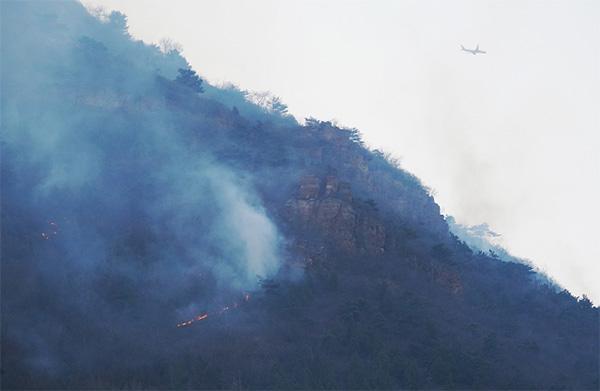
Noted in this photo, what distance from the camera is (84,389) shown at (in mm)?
51688

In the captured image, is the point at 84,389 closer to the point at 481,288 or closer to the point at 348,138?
the point at 481,288

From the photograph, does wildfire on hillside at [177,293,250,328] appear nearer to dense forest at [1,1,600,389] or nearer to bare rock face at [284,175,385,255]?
dense forest at [1,1,600,389]

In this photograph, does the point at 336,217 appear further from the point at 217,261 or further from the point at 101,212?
the point at 101,212

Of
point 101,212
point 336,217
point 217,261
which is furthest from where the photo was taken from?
point 336,217

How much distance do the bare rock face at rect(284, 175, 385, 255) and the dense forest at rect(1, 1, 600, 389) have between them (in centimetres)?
18

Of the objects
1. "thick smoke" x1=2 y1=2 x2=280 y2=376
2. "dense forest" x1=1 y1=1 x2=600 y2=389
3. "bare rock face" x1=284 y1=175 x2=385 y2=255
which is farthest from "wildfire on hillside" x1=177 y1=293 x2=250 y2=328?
"bare rock face" x1=284 y1=175 x2=385 y2=255

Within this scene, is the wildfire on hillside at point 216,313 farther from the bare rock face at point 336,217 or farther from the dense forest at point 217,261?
the bare rock face at point 336,217

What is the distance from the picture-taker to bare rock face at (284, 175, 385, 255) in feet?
268

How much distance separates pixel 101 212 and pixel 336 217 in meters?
25.7

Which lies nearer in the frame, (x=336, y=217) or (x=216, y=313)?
(x=216, y=313)

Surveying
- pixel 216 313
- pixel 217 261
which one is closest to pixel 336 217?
pixel 217 261

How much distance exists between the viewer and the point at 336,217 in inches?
3238

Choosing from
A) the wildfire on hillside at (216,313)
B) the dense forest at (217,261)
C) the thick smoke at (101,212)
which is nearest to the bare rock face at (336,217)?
the dense forest at (217,261)

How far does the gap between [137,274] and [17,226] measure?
40.9ft
